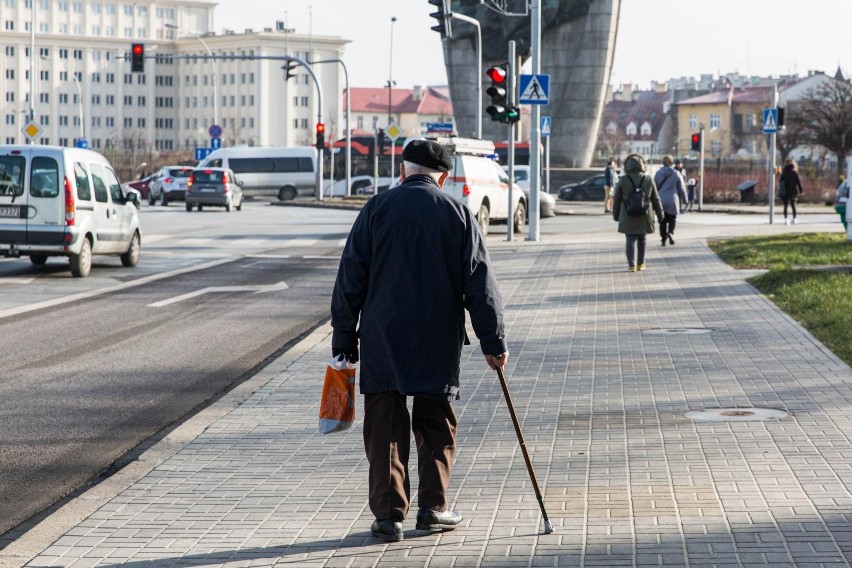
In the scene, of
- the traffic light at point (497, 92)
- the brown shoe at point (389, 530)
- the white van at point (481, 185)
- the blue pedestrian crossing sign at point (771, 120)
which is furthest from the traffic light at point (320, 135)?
the brown shoe at point (389, 530)

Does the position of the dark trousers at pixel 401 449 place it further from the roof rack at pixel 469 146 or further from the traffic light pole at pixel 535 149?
the roof rack at pixel 469 146

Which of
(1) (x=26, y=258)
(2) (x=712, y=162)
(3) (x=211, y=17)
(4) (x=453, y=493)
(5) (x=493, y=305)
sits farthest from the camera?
(3) (x=211, y=17)

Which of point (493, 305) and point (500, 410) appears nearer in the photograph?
point (493, 305)

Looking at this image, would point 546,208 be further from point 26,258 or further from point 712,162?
point 712,162

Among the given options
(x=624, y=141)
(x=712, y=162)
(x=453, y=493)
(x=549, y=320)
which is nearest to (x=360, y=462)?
(x=453, y=493)

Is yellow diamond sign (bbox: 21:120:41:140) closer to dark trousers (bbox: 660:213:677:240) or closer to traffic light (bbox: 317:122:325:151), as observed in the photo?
traffic light (bbox: 317:122:325:151)

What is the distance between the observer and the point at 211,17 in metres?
187

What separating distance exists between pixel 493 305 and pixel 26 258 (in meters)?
20.3

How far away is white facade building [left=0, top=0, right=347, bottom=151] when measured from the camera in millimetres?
170625

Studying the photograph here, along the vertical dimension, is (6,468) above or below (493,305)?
below

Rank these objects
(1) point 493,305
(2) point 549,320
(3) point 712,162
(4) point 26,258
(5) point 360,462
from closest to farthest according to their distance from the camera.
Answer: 1. (1) point 493,305
2. (5) point 360,462
3. (2) point 549,320
4. (4) point 26,258
5. (3) point 712,162

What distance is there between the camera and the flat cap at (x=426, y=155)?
19.2 feet

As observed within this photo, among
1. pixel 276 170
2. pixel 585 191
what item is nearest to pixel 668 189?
pixel 585 191

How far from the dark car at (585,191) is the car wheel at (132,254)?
3892cm
